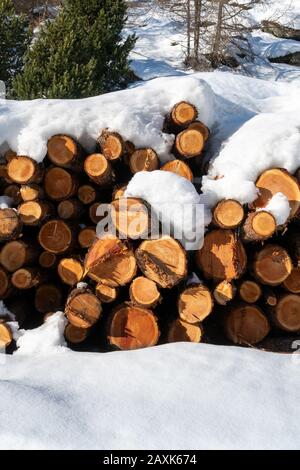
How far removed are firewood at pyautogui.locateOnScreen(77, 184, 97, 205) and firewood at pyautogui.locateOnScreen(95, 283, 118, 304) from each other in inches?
29.2

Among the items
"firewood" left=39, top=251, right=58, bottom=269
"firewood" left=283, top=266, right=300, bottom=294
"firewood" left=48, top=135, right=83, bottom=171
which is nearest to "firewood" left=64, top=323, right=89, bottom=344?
"firewood" left=39, top=251, right=58, bottom=269

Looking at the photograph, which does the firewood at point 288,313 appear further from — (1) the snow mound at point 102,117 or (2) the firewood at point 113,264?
(1) the snow mound at point 102,117

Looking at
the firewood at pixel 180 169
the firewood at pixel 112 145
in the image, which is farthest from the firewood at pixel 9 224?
the firewood at pixel 180 169

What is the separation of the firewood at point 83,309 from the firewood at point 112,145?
102cm

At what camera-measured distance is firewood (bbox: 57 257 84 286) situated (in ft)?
11.0

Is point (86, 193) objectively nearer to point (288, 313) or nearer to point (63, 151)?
point (63, 151)

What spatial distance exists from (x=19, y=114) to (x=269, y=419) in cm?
271

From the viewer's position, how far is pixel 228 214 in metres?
3.10

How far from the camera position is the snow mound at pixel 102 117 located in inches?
134

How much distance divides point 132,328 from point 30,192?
118cm

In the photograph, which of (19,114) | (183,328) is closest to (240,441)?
(183,328)

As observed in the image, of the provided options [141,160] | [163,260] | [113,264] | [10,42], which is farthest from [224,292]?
[10,42]

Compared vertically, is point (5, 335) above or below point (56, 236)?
below

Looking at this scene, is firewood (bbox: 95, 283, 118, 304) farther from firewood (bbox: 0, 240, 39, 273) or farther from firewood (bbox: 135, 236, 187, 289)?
firewood (bbox: 0, 240, 39, 273)
